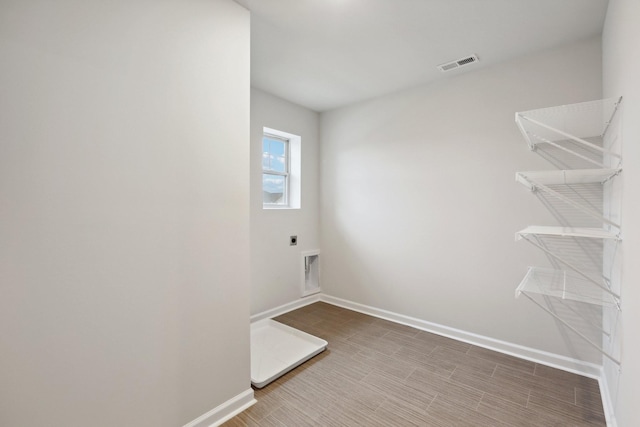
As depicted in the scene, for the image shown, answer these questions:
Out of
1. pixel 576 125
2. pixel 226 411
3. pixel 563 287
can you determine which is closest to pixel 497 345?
pixel 563 287

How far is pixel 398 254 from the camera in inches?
123

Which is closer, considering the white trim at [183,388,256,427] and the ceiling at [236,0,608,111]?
the white trim at [183,388,256,427]

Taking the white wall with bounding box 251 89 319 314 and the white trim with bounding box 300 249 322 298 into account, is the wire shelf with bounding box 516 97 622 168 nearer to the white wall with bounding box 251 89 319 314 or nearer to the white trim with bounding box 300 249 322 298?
the white wall with bounding box 251 89 319 314

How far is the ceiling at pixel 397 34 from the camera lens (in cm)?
182

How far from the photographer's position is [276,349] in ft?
8.27

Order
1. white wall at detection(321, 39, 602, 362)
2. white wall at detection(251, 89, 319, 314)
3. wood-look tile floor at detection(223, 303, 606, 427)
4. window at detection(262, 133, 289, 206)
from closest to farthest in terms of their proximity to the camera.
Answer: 1. wood-look tile floor at detection(223, 303, 606, 427)
2. white wall at detection(321, 39, 602, 362)
3. white wall at detection(251, 89, 319, 314)
4. window at detection(262, 133, 289, 206)

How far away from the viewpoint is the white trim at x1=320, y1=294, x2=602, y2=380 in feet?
7.00

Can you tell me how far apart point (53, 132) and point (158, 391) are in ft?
4.27

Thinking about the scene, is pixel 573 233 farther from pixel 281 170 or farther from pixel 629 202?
pixel 281 170

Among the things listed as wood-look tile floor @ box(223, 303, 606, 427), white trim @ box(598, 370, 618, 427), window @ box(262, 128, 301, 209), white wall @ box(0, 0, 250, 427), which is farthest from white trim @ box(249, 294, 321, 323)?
white trim @ box(598, 370, 618, 427)

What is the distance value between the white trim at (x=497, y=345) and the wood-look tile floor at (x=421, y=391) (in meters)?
0.07

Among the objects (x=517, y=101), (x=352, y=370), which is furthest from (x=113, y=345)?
(x=517, y=101)

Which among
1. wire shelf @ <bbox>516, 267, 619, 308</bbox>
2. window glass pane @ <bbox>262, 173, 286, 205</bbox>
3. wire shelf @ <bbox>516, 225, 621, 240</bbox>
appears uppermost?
window glass pane @ <bbox>262, 173, 286, 205</bbox>

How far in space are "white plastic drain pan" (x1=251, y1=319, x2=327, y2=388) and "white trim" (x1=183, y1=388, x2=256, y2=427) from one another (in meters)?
0.18
